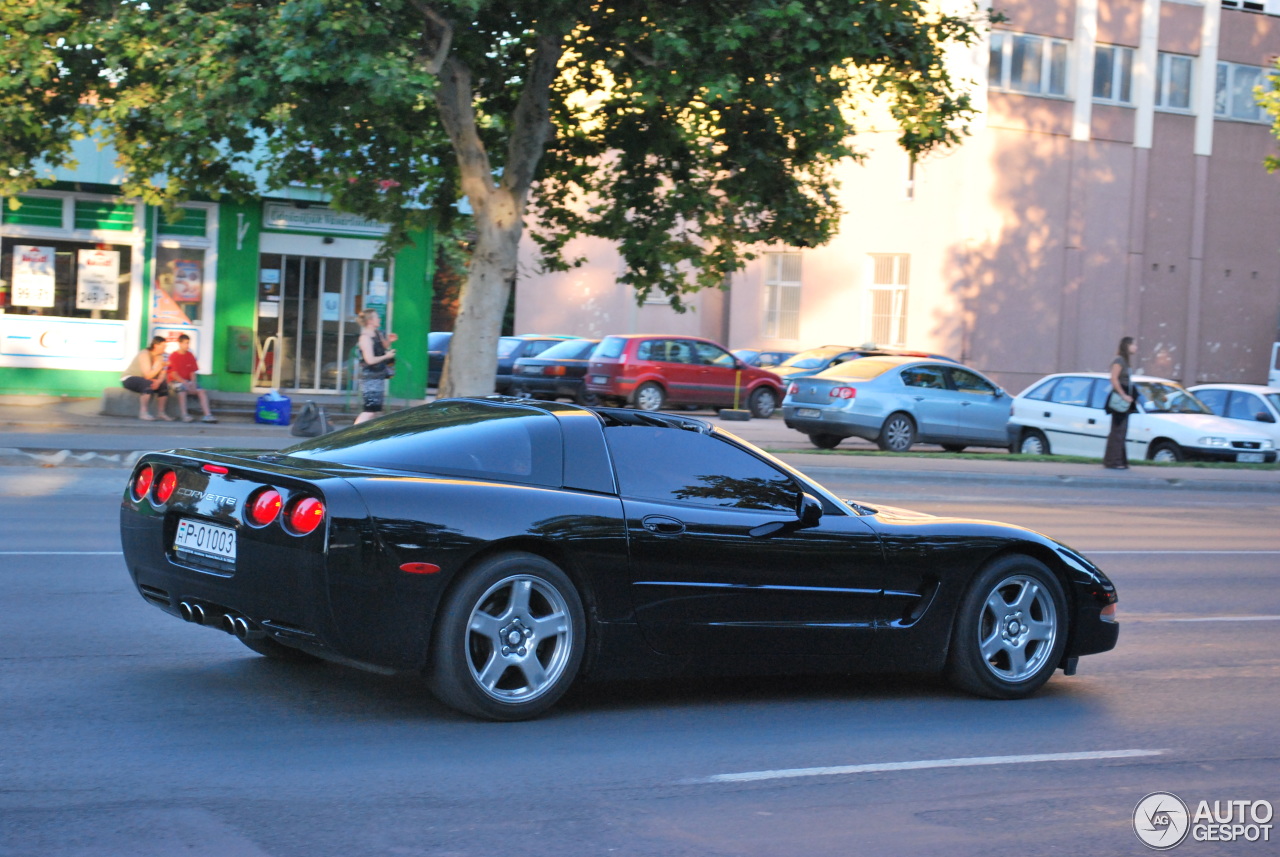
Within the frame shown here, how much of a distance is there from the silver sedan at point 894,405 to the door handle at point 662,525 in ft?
56.7

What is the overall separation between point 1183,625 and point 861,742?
4323 mm

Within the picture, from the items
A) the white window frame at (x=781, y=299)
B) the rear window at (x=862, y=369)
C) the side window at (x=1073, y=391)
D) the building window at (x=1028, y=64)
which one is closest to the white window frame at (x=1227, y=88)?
the building window at (x=1028, y=64)

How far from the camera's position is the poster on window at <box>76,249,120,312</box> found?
24.7m

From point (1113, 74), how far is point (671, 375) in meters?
21.1

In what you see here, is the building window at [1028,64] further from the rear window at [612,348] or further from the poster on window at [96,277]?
the poster on window at [96,277]

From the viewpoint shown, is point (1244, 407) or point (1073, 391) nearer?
point (1073, 391)

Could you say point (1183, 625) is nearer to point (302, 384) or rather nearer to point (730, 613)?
point (730, 613)

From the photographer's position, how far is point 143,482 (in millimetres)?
6051

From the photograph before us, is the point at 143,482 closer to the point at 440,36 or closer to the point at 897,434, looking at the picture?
the point at 440,36

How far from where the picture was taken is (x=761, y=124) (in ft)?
64.5

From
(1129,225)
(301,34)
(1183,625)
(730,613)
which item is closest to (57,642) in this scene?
(730,613)

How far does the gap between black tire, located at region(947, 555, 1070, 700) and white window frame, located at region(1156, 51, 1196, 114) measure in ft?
135

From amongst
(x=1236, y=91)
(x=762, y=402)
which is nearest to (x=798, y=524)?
(x=762, y=402)

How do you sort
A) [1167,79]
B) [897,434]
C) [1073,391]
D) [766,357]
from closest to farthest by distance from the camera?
1. [897,434]
2. [1073,391]
3. [766,357]
4. [1167,79]
